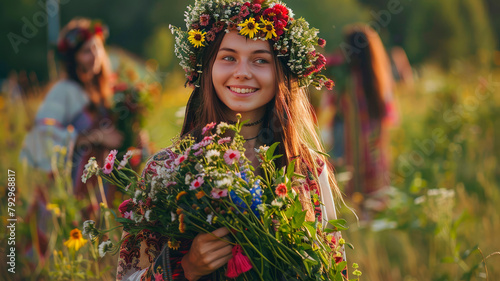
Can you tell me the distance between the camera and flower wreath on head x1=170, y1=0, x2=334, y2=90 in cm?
226

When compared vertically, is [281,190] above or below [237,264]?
above

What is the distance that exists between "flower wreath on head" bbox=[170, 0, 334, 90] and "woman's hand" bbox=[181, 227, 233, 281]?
2.66 feet

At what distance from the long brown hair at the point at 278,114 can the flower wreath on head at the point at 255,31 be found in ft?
0.13

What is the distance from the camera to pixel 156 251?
6.84 feet

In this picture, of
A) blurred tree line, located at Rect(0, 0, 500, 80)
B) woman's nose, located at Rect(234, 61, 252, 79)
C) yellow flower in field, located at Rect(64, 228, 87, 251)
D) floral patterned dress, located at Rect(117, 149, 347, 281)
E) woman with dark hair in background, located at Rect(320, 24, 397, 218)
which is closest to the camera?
floral patterned dress, located at Rect(117, 149, 347, 281)

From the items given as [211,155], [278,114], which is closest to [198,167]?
[211,155]

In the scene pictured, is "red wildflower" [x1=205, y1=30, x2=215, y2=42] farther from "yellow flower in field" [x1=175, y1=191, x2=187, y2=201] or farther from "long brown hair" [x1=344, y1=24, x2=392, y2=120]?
"long brown hair" [x1=344, y1=24, x2=392, y2=120]

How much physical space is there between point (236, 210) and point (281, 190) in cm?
14

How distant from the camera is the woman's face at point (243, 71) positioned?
7.28 ft

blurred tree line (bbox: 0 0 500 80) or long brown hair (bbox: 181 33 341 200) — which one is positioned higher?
blurred tree line (bbox: 0 0 500 80)

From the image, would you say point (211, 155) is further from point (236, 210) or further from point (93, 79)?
point (93, 79)

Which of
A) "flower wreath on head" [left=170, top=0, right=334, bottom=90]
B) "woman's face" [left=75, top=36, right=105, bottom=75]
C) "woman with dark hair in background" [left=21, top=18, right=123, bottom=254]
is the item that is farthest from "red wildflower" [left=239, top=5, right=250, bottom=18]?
"woman's face" [left=75, top=36, right=105, bottom=75]

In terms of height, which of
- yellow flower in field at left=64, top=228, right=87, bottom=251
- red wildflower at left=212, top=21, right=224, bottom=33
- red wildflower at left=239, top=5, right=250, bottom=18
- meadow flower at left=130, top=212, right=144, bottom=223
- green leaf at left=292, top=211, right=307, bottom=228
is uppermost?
red wildflower at left=239, top=5, right=250, bottom=18

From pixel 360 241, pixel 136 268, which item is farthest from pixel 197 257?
pixel 360 241
